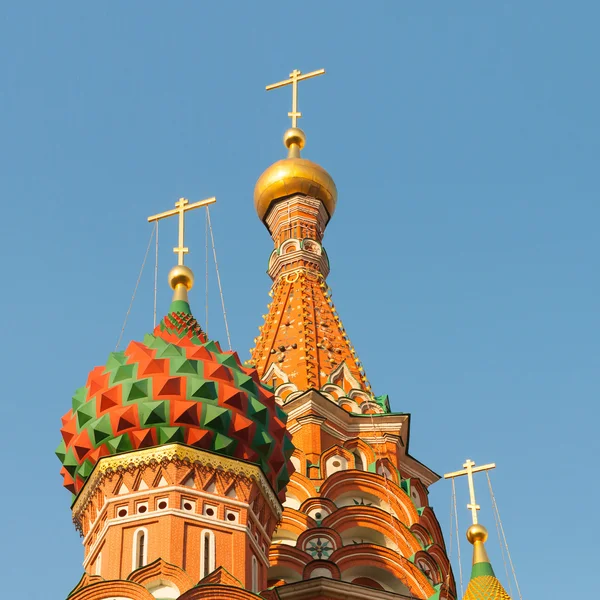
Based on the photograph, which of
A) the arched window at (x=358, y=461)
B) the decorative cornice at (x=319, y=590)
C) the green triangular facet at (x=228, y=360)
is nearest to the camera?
the green triangular facet at (x=228, y=360)

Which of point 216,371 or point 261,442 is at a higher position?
point 216,371

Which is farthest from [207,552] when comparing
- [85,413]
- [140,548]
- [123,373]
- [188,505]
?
[123,373]

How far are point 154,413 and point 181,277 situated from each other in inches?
121

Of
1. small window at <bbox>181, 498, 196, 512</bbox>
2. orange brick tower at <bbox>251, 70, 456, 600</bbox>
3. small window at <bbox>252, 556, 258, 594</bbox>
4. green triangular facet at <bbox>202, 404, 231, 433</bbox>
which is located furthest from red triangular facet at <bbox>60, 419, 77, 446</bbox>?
orange brick tower at <bbox>251, 70, 456, 600</bbox>

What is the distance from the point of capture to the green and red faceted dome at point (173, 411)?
60.8 feet

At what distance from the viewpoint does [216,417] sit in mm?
18578

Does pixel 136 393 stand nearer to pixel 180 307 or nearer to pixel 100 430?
pixel 100 430

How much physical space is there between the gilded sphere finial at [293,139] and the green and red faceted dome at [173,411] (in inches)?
352

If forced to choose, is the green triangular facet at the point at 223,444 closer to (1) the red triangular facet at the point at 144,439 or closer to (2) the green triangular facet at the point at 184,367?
(1) the red triangular facet at the point at 144,439

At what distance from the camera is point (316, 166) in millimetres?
27641

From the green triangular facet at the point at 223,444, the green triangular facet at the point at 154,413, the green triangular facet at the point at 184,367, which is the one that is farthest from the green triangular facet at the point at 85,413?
the green triangular facet at the point at 223,444

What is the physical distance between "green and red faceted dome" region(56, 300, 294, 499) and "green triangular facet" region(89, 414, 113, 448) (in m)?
0.01

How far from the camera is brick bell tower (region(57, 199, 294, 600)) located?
699 inches

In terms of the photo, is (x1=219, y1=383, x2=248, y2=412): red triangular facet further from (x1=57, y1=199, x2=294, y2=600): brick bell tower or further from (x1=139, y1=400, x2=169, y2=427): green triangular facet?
(x1=139, y1=400, x2=169, y2=427): green triangular facet
